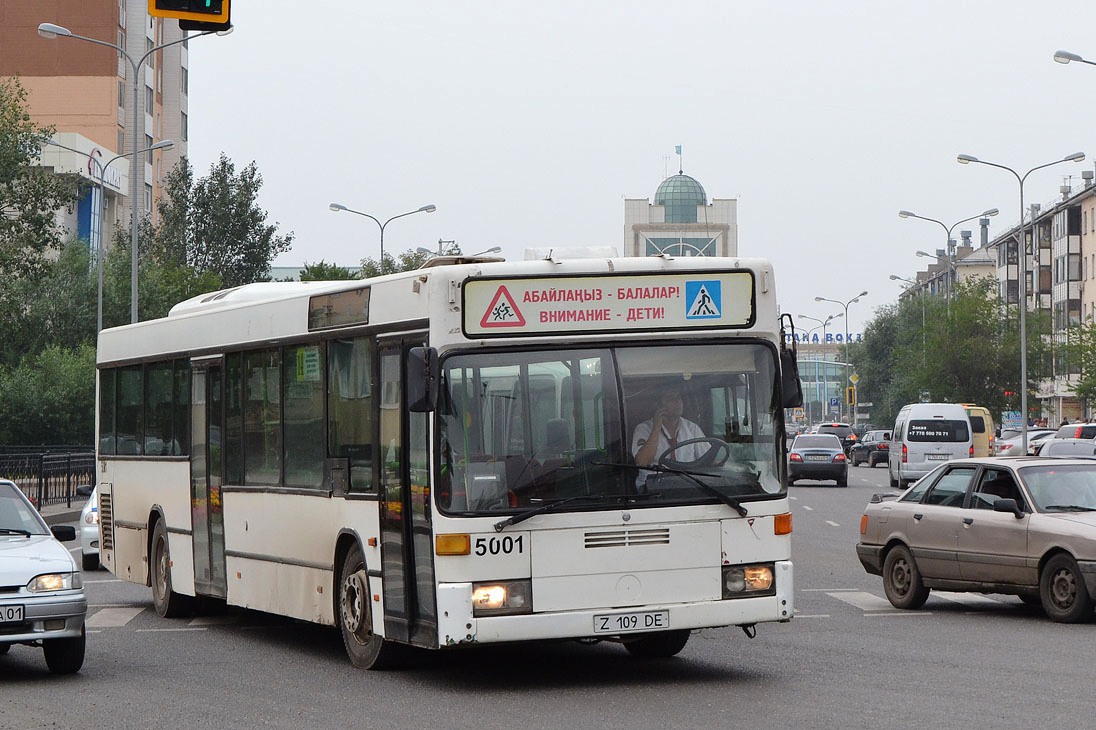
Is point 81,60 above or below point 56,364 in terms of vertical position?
above

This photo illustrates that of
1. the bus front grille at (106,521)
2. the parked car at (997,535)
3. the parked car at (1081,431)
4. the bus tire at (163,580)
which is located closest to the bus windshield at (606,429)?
the parked car at (997,535)

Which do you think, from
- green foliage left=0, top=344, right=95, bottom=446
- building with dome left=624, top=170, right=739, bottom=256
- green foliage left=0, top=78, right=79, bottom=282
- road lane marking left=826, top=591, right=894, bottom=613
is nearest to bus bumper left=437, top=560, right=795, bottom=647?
road lane marking left=826, top=591, right=894, bottom=613

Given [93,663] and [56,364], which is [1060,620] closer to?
[93,663]

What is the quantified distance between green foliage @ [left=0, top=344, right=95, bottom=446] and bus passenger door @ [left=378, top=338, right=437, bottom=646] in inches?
1597

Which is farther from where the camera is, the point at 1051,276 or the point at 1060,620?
the point at 1051,276

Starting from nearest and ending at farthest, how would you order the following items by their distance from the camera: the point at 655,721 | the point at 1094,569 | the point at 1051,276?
the point at 655,721 → the point at 1094,569 → the point at 1051,276

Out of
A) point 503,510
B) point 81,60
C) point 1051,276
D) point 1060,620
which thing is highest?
point 81,60

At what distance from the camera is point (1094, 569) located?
14.4 m

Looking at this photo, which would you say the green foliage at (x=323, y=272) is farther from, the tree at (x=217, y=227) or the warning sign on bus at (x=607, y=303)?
the warning sign on bus at (x=607, y=303)

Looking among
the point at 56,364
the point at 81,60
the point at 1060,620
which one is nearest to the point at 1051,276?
the point at 81,60

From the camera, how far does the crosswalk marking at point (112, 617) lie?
53.3ft

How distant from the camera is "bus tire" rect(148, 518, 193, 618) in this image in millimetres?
16500

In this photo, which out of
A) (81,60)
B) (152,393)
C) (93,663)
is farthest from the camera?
(81,60)

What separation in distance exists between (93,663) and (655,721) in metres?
5.17
